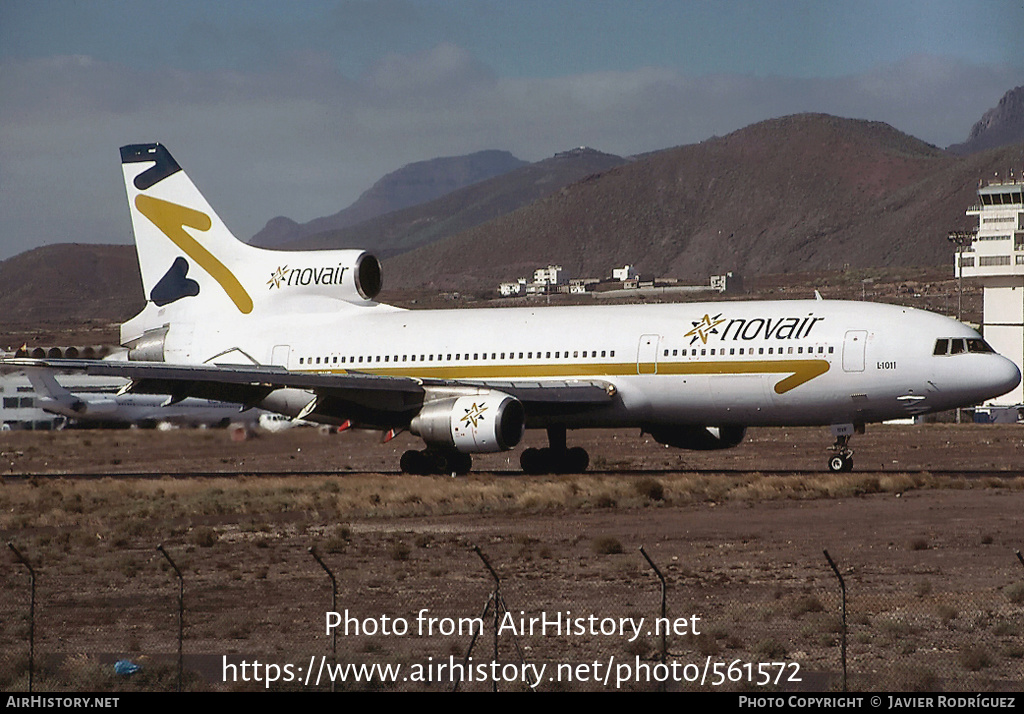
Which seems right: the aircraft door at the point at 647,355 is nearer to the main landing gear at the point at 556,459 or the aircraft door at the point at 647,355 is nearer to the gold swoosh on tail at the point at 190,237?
Answer: the main landing gear at the point at 556,459

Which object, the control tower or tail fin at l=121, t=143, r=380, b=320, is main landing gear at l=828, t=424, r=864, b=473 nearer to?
tail fin at l=121, t=143, r=380, b=320

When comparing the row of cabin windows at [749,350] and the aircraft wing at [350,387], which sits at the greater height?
the row of cabin windows at [749,350]

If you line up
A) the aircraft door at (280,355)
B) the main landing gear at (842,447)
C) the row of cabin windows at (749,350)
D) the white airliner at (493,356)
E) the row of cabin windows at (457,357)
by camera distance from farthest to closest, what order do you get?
1. the aircraft door at (280,355)
2. the row of cabin windows at (457,357)
3. the main landing gear at (842,447)
4. the row of cabin windows at (749,350)
5. the white airliner at (493,356)

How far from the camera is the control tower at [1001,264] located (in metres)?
89.3

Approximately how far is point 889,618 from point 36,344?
132 m

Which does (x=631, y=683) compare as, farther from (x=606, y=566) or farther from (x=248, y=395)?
(x=248, y=395)

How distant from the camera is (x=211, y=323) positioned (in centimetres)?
4772

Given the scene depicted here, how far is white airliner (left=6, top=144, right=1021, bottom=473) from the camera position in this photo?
123ft

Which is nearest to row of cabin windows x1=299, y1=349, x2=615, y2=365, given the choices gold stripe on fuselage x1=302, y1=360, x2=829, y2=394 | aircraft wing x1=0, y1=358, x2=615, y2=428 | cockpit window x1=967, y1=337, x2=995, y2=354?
gold stripe on fuselage x1=302, y1=360, x2=829, y2=394

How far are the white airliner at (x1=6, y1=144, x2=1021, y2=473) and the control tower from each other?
53211 mm

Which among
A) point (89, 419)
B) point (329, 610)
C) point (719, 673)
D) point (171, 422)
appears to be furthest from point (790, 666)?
point (89, 419)

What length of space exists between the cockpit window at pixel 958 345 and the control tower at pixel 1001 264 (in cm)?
5387

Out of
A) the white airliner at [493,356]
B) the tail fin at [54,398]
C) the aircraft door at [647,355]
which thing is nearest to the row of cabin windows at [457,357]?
the white airliner at [493,356]

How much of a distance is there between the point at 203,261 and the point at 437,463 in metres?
12.5
